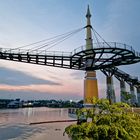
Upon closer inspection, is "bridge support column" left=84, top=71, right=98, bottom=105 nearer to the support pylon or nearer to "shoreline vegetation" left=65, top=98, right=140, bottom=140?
the support pylon

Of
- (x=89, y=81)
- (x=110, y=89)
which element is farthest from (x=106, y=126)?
(x=110, y=89)

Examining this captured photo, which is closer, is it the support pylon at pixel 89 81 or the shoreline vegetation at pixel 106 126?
the shoreline vegetation at pixel 106 126

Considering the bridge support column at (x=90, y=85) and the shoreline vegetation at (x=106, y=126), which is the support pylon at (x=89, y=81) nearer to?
the bridge support column at (x=90, y=85)

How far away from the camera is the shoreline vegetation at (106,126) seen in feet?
23.0

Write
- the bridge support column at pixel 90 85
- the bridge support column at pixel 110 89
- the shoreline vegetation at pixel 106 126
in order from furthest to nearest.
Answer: the bridge support column at pixel 110 89, the bridge support column at pixel 90 85, the shoreline vegetation at pixel 106 126

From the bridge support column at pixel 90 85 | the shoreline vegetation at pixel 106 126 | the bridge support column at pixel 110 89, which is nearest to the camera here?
the shoreline vegetation at pixel 106 126

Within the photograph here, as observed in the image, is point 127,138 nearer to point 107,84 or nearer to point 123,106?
point 123,106

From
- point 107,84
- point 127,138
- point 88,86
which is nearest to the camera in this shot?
point 127,138

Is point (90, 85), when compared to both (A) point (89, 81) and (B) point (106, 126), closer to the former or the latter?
(A) point (89, 81)

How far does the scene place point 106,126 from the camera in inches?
277

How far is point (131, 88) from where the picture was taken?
57.8 m

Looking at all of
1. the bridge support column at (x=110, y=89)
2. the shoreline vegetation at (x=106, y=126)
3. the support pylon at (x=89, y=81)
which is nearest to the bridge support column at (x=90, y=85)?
the support pylon at (x=89, y=81)

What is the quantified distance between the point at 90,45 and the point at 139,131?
27.3 m

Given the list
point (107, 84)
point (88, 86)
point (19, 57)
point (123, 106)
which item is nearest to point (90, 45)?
point (88, 86)
